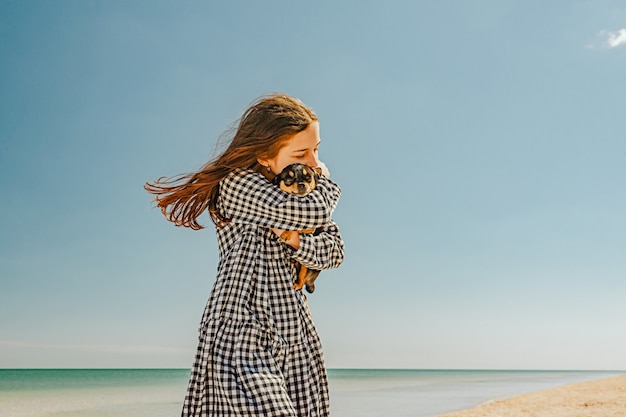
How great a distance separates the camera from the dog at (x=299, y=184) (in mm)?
2482

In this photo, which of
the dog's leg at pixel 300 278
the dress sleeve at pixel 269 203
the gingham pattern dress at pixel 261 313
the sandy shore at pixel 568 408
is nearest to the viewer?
the gingham pattern dress at pixel 261 313

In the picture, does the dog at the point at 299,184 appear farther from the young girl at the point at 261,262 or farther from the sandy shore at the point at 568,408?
the sandy shore at the point at 568,408

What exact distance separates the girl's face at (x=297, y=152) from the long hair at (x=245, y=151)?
A: 0.02 m

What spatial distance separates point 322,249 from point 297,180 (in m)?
0.29

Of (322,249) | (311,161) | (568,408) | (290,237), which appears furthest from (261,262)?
(568,408)

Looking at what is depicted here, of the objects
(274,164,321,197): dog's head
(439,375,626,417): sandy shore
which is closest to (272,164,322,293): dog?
(274,164,321,197): dog's head

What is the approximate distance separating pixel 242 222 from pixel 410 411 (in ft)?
44.5

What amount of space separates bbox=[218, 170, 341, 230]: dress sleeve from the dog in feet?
0.10

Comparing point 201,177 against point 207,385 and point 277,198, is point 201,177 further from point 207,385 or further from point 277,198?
point 207,385

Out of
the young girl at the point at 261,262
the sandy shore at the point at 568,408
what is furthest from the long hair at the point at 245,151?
the sandy shore at the point at 568,408

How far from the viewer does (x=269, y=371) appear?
224 centimetres

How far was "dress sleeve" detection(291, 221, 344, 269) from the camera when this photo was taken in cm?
247

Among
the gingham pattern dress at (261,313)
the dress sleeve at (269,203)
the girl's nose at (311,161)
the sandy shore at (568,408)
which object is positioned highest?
the girl's nose at (311,161)

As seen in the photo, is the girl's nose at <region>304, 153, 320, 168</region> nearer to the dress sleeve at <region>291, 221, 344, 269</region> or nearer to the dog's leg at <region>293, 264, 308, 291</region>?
the dress sleeve at <region>291, 221, 344, 269</region>
